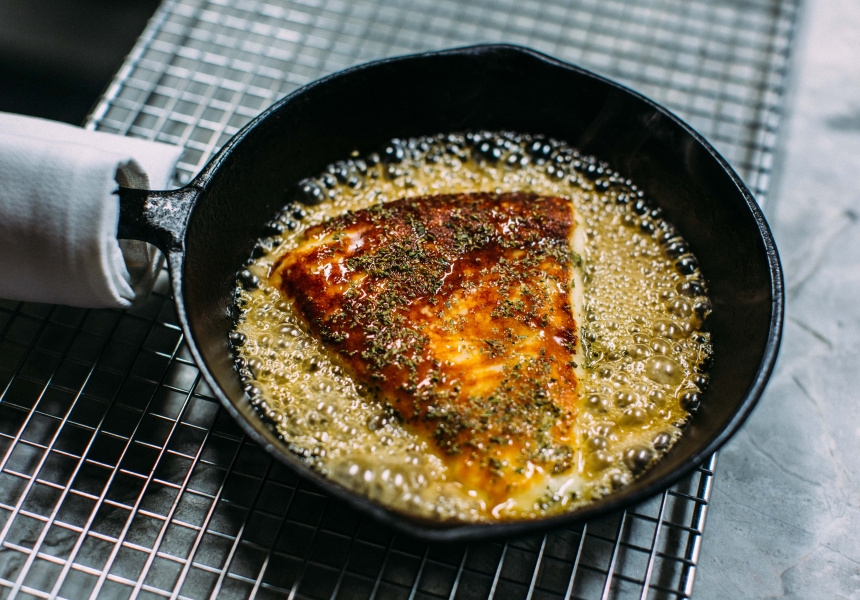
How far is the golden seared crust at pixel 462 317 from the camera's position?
115 cm

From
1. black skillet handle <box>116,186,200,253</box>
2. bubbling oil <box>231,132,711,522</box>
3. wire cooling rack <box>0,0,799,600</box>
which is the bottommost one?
wire cooling rack <box>0,0,799,600</box>

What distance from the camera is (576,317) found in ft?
4.32

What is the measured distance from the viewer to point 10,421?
131 cm

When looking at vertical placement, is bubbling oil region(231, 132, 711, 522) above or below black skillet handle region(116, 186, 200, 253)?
below

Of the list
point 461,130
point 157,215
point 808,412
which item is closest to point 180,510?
point 157,215

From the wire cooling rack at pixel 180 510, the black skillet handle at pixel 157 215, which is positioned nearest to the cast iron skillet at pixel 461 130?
the black skillet handle at pixel 157 215

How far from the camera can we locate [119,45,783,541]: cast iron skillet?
1076 millimetres

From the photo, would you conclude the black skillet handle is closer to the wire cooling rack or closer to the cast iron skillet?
the cast iron skillet

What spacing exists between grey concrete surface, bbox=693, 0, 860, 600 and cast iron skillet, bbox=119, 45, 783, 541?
0.91 ft

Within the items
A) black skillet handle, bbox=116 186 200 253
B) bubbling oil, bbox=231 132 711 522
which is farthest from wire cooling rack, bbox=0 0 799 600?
black skillet handle, bbox=116 186 200 253

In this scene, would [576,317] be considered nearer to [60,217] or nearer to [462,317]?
A: [462,317]

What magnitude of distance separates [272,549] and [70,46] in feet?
6.75

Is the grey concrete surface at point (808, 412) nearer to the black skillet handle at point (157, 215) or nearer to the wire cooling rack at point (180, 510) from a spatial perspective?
the wire cooling rack at point (180, 510)

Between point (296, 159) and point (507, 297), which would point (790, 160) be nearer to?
point (507, 297)
